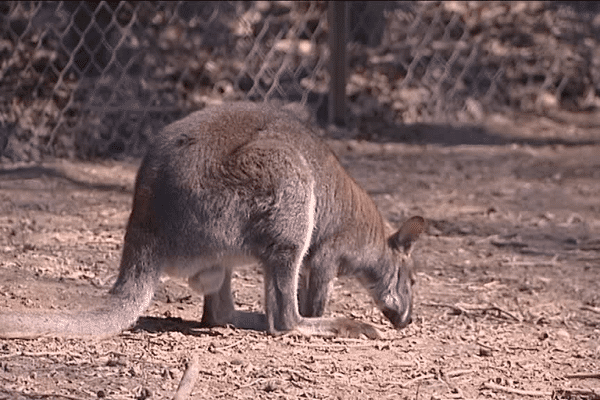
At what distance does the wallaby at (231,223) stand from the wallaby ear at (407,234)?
0.28 m

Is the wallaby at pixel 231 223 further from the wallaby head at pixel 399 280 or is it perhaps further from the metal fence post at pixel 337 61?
the metal fence post at pixel 337 61

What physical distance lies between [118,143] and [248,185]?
320 centimetres

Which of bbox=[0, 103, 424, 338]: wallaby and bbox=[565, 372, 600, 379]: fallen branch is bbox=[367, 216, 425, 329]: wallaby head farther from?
bbox=[565, 372, 600, 379]: fallen branch

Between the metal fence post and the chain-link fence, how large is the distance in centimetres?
7

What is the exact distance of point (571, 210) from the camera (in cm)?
589

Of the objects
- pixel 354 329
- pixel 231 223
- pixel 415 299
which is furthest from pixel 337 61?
pixel 231 223

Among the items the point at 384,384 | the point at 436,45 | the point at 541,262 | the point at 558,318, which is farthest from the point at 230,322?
the point at 436,45

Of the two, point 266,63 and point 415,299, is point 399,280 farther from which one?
point 266,63

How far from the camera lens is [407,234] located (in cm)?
424

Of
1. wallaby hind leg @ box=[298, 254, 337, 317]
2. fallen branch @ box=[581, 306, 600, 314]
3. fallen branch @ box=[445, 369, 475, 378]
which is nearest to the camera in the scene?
fallen branch @ box=[445, 369, 475, 378]

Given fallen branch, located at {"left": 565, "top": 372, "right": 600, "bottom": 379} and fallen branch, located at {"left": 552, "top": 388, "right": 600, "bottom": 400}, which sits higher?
fallen branch, located at {"left": 552, "top": 388, "right": 600, "bottom": 400}

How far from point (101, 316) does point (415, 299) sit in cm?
150

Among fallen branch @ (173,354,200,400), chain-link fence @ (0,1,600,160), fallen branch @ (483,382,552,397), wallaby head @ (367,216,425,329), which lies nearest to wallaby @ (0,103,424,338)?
wallaby head @ (367,216,425,329)

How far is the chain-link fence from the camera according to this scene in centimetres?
650
